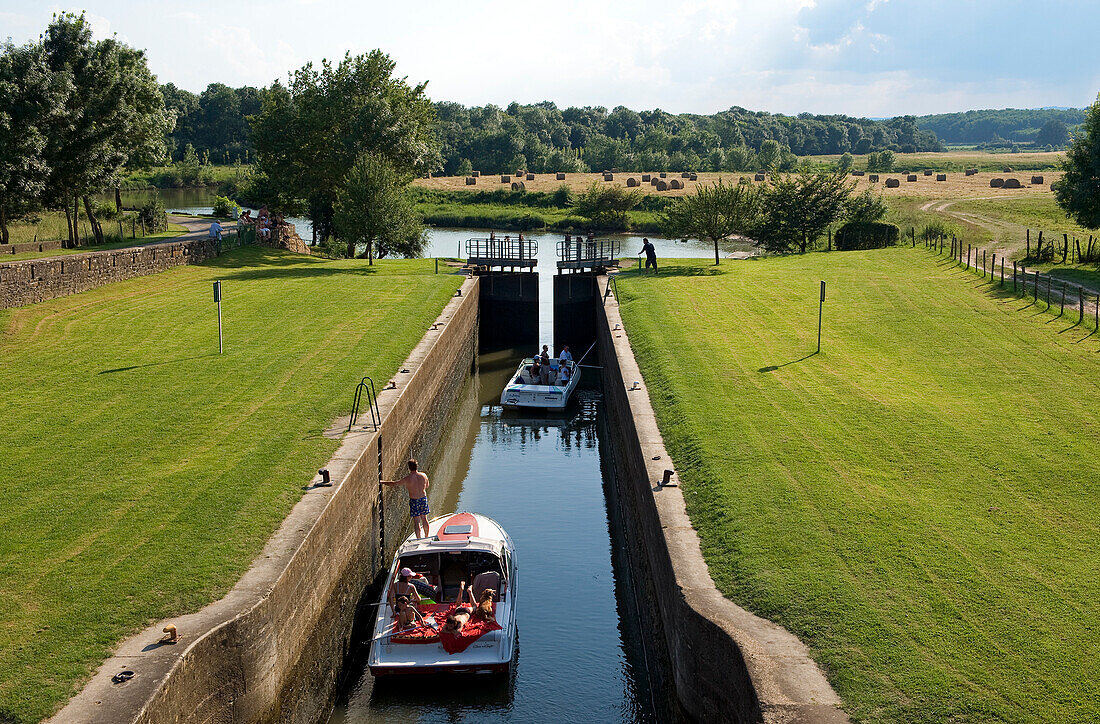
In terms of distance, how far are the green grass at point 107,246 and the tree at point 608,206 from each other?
39400mm

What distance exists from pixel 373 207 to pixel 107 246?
40.6ft

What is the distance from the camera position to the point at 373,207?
48.1 metres

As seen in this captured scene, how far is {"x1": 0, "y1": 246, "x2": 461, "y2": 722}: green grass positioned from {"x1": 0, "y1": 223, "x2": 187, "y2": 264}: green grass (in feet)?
20.6

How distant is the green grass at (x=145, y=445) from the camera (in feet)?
40.0

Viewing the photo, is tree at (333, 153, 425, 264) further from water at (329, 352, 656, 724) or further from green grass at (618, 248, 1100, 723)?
green grass at (618, 248, 1100, 723)

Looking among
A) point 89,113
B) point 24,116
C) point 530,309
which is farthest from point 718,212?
point 24,116

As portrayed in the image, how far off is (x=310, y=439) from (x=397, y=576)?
13.7 feet

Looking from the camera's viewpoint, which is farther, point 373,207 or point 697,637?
point 373,207

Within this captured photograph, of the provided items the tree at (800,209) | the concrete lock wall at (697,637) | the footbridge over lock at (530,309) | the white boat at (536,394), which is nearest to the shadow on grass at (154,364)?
the white boat at (536,394)

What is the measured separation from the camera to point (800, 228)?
54906mm

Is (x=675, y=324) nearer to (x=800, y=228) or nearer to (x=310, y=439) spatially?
(x=310, y=439)

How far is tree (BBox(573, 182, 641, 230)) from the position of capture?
87.9m

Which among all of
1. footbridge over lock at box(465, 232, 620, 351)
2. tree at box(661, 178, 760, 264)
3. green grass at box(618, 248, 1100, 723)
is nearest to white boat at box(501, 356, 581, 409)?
green grass at box(618, 248, 1100, 723)

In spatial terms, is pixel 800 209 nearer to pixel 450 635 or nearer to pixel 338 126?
pixel 338 126
